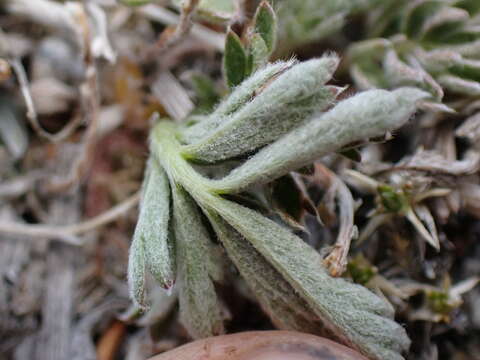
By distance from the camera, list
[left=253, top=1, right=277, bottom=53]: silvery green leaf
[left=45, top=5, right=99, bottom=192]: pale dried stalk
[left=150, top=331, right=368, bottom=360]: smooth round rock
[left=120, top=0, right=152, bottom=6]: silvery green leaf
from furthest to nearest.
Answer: [left=45, top=5, right=99, bottom=192]: pale dried stalk, [left=120, top=0, right=152, bottom=6]: silvery green leaf, [left=253, top=1, right=277, bottom=53]: silvery green leaf, [left=150, top=331, right=368, bottom=360]: smooth round rock

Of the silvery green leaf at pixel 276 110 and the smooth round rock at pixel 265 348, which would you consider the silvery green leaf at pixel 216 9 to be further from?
the smooth round rock at pixel 265 348

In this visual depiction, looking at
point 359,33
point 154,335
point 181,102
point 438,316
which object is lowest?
point 438,316

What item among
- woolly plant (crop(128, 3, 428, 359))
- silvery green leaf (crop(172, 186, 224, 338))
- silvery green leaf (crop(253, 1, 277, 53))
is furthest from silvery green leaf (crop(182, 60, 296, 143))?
silvery green leaf (crop(172, 186, 224, 338))

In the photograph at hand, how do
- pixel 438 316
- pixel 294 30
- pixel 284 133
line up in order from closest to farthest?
pixel 284 133
pixel 438 316
pixel 294 30

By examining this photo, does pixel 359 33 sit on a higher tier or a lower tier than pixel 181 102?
lower

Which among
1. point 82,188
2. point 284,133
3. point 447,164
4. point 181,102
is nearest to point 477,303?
point 447,164

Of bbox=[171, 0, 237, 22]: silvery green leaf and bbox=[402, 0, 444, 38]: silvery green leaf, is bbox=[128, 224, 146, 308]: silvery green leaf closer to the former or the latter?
bbox=[171, 0, 237, 22]: silvery green leaf

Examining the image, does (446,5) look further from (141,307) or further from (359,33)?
(141,307)
